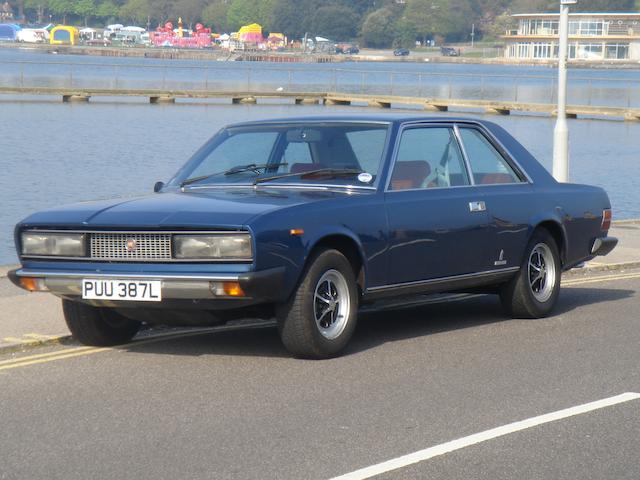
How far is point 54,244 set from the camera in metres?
9.16

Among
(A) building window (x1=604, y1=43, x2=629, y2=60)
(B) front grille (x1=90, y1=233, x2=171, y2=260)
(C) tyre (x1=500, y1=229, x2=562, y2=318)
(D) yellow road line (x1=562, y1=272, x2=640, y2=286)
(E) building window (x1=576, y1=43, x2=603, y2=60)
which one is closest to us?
(B) front grille (x1=90, y1=233, x2=171, y2=260)

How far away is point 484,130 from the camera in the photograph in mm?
11211

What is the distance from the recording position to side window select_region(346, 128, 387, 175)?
9.99 meters

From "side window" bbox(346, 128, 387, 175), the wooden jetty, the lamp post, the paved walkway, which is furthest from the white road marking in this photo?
the wooden jetty

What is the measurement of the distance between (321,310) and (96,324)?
5.17 feet

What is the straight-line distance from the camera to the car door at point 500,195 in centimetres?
1069

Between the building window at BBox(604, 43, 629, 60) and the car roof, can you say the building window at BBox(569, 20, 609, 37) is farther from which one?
the car roof

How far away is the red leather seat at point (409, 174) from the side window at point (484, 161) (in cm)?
65

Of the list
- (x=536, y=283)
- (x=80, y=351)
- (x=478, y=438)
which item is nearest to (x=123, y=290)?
(x=80, y=351)

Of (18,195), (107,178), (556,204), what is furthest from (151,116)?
(556,204)

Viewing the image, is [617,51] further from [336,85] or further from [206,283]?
[206,283]

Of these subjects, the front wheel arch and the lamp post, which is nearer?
the front wheel arch

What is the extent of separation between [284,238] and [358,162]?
1.45 metres

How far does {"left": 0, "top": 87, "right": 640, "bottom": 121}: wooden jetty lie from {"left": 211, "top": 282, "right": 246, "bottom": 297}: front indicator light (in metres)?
55.6
